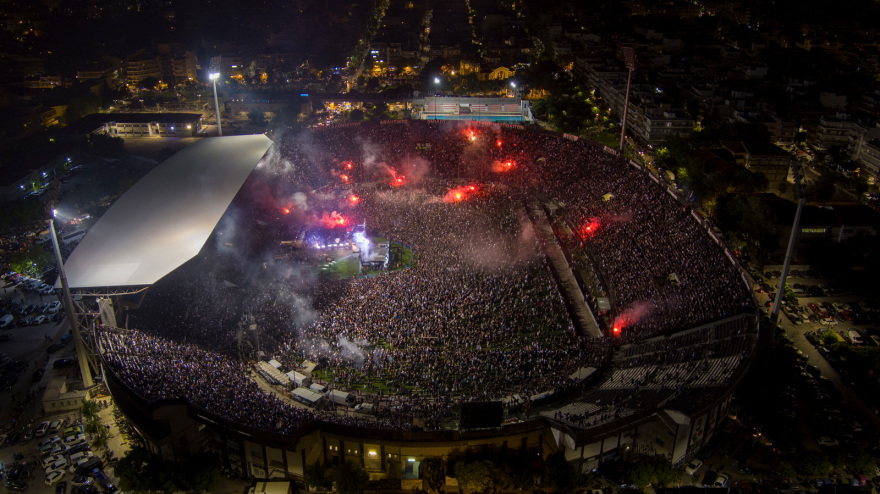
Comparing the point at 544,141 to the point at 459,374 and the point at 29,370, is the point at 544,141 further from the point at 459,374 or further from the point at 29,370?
the point at 29,370

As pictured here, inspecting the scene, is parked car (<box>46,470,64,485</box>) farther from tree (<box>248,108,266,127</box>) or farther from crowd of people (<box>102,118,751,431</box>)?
tree (<box>248,108,266,127</box>)

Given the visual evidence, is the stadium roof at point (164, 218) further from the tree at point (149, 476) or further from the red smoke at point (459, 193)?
the red smoke at point (459, 193)

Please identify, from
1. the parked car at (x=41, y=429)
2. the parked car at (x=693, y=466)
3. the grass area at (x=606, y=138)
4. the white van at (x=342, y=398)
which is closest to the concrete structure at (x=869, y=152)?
the grass area at (x=606, y=138)

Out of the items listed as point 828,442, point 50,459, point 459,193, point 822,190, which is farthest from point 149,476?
point 822,190

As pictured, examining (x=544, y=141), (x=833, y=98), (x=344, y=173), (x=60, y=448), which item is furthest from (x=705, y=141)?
(x=60, y=448)

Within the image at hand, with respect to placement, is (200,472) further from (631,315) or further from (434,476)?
(631,315)
